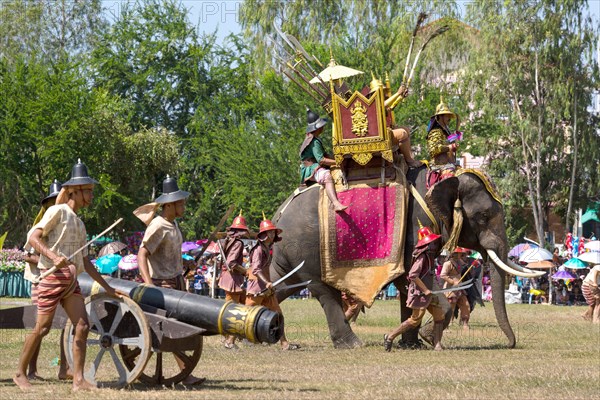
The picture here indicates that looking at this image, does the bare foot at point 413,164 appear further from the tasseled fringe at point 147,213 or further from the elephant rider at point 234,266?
the tasseled fringe at point 147,213

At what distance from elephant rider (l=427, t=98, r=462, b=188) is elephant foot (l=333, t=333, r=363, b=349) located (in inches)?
87.6

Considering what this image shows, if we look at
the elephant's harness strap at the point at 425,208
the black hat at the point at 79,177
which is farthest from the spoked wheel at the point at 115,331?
the elephant's harness strap at the point at 425,208

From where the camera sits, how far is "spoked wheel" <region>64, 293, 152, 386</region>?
10.3 metres

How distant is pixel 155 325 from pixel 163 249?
1194 mm

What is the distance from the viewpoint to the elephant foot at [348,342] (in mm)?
16047

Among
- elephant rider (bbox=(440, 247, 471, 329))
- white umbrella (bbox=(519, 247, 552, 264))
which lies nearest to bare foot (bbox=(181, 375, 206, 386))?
elephant rider (bbox=(440, 247, 471, 329))

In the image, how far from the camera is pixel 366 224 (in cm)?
1617

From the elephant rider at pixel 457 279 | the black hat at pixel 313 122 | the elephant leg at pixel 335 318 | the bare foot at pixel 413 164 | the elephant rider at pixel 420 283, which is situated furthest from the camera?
the elephant rider at pixel 457 279

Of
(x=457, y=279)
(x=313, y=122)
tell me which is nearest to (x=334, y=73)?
(x=313, y=122)

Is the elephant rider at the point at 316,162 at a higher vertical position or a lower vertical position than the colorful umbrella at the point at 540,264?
higher

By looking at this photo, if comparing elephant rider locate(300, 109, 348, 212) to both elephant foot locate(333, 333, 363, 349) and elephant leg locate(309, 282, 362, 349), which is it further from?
elephant foot locate(333, 333, 363, 349)

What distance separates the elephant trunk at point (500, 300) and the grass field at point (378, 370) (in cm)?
25

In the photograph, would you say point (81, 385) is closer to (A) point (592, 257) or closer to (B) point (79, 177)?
(B) point (79, 177)

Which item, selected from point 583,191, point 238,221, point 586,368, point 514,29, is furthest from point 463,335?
point 583,191
